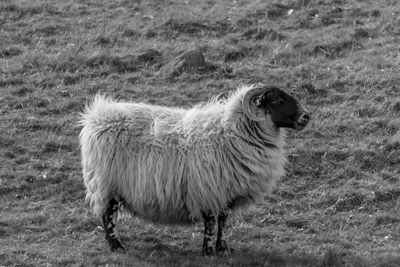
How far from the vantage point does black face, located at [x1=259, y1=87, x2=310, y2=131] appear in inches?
439

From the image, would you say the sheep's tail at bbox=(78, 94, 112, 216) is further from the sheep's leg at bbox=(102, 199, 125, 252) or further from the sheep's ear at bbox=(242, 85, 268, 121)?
the sheep's ear at bbox=(242, 85, 268, 121)

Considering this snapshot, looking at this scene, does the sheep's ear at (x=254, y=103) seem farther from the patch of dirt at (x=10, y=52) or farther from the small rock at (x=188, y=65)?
the patch of dirt at (x=10, y=52)

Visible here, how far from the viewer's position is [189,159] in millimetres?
10852

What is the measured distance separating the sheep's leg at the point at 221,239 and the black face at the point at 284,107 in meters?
1.47

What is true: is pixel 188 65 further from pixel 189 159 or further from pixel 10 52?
pixel 189 159

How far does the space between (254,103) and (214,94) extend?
4946mm

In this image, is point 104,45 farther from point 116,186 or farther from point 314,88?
point 116,186

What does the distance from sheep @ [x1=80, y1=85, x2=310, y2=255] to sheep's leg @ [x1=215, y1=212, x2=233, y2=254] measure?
0.5 inches

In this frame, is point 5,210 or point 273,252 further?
point 5,210

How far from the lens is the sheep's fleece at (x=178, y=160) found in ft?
35.6

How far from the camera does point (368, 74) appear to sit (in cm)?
1644

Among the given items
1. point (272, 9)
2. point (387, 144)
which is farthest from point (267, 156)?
point (272, 9)

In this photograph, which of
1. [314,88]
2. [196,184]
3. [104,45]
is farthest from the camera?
[104,45]

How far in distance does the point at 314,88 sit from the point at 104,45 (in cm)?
509
